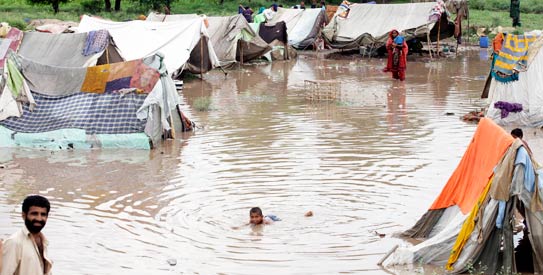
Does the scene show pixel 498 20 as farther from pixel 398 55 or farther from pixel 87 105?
pixel 87 105

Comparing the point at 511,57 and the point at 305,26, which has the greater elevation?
the point at 511,57

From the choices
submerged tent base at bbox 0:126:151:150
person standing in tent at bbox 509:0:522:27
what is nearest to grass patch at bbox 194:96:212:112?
submerged tent base at bbox 0:126:151:150

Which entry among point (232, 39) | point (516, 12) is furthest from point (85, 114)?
point (516, 12)

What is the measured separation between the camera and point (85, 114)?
43.9 ft

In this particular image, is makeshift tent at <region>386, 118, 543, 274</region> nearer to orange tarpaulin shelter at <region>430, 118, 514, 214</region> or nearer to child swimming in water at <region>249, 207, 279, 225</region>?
orange tarpaulin shelter at <region>430, 118, 514, 214</region>

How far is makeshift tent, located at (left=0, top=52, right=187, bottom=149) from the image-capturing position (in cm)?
1305

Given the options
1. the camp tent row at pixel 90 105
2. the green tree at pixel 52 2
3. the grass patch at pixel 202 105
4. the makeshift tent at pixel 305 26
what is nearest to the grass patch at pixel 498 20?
the makeshift tent at pixel 305 26

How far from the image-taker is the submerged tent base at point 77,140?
12.9 meters

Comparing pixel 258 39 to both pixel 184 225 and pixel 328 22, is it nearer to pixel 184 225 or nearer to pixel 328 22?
pixel 328 22

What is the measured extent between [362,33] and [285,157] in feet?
51.8

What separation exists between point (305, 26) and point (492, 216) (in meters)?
23.5

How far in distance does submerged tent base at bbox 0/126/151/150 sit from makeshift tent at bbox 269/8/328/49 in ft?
55.5

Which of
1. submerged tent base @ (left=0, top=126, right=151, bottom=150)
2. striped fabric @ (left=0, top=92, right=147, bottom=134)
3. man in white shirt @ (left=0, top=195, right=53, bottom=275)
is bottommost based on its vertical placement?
submerged tent base @ (left=0, top=126, right=151, bottom=150)

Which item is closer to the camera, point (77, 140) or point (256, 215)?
point (256, 215)
